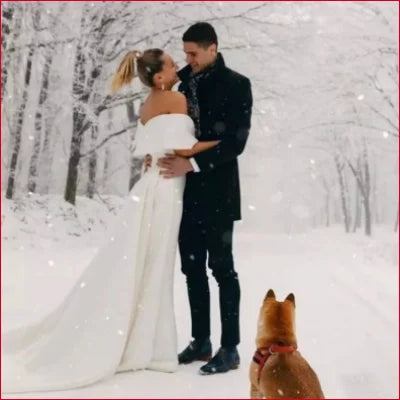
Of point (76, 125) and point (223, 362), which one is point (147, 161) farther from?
point (76, 125)

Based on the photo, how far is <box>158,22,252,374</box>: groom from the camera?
2029 mm

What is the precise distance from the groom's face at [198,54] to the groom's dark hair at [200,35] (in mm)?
14

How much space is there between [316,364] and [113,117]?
11159 mm

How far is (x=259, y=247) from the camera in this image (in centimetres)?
317

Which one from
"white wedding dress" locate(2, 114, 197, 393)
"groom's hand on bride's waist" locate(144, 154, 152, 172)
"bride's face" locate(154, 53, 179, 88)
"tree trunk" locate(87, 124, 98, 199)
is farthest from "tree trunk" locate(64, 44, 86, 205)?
"bride's face" locate(154, 53, 179, 88)

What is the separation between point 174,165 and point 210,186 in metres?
0.26

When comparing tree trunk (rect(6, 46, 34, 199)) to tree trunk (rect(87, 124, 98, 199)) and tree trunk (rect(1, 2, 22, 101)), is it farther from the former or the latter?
tree trunk (rect(87, 124, 98, 199))

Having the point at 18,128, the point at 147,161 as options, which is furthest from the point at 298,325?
the point at 18,128

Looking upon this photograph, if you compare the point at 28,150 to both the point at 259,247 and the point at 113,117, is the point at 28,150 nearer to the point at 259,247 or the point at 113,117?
the point at 113,117

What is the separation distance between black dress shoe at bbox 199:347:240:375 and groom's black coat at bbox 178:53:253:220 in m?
0.62

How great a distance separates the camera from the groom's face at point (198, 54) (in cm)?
187

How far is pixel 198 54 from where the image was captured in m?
1.88

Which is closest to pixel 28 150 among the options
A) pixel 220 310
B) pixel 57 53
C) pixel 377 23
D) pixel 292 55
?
pixel 57 53

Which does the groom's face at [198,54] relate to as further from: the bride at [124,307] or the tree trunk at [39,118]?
the tree trunk at [39,118]
